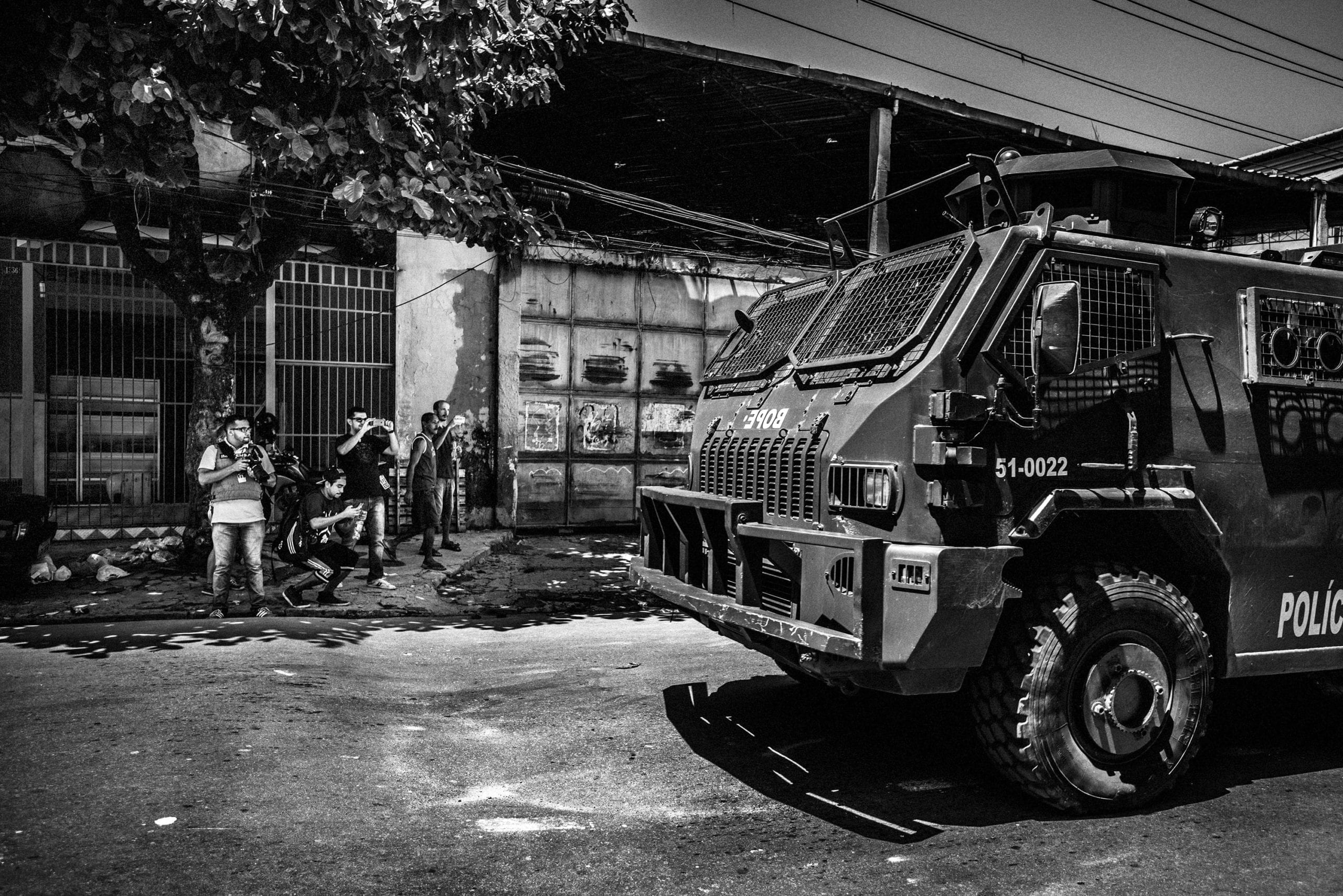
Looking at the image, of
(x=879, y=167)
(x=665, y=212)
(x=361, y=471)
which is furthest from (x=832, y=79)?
(x=361, y=471)

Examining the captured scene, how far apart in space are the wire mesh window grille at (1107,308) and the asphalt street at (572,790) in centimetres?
196

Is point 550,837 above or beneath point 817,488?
beneath

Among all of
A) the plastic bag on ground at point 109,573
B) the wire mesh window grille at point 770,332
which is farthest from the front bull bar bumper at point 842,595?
the plastic bag on ground at point 109,573

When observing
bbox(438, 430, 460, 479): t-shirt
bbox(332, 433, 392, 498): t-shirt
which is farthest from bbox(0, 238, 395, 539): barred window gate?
bbox(332, 433, 392, 498): t-shirt

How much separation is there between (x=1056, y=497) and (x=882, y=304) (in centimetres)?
122

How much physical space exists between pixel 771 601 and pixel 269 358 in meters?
9.80

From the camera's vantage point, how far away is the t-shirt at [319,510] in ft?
28.9

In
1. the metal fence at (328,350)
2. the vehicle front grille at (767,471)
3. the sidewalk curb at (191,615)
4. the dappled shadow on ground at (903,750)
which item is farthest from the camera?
the metal fence at (328,350)

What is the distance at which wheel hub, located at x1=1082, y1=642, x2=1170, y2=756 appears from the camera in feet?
13.3

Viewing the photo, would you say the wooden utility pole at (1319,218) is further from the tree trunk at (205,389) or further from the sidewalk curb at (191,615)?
the tree trunk at (205,389)

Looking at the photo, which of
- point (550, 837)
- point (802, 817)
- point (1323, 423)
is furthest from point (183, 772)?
point (1323, 423)

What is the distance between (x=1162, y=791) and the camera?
4219mm

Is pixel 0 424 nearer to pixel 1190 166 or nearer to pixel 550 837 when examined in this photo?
pixel 550 837

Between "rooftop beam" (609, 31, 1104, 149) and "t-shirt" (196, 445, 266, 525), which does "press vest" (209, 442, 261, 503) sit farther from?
"rooftop beam" (609, 31, 1104, 149)
